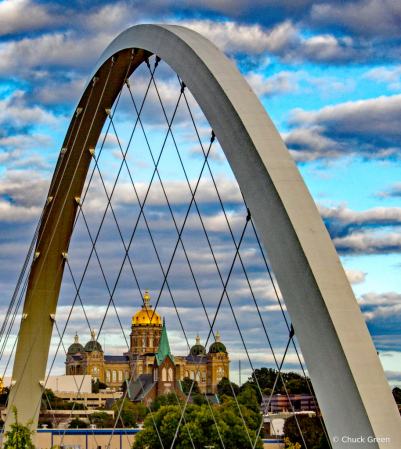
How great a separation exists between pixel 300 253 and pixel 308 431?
154ft

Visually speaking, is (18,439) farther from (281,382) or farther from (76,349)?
(76,349)

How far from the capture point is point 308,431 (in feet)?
167

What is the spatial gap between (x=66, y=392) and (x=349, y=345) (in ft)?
377

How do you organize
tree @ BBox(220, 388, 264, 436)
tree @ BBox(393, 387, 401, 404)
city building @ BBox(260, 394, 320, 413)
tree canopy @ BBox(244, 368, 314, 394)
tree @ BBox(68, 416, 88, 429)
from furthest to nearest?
tree canopy @ BBox(244, 368, 314, 394), tree @ BBox(68, 416, 88, 429), tree @ BBox(393, 387, 401, 404), city building @ BBox(260, 394, 320, 413), tree @ BBox(220, 388, 264, 436)

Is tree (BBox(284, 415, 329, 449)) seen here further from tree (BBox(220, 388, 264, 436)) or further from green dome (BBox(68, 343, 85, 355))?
green dome (BBox(68, 343, 85, 355))

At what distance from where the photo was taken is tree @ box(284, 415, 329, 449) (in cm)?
4800

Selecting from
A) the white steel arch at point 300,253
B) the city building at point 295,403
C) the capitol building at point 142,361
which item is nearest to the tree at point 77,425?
the city building at point 295,403

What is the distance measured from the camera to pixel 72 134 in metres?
16.0

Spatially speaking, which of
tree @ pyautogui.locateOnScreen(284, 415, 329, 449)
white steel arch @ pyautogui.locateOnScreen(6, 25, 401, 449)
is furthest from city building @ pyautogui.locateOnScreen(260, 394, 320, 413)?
white steel arch @ pyautogui.locateOnScreen(6, 25, 401, 449)

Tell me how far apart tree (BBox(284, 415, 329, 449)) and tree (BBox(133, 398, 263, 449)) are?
328 centimetres

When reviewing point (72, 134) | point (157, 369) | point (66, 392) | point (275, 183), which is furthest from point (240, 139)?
point (157, 369)

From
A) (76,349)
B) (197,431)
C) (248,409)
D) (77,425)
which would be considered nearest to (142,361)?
(76,349)

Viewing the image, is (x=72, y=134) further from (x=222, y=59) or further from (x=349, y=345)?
(x=349, y=345)

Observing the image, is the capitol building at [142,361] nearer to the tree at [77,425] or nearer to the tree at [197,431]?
the tree at [77,425]
